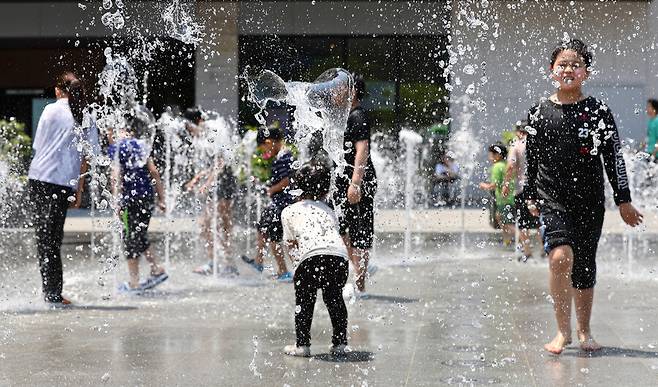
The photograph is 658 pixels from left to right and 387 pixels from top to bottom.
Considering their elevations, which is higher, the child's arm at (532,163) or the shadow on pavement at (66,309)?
the child's arm at (532,163)

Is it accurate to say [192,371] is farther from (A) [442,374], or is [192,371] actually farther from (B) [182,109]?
(B) [182,109]

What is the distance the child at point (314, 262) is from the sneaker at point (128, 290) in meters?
3.05

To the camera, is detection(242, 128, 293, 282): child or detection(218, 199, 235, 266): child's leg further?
detection(218, 199, 235, 266): child's leg

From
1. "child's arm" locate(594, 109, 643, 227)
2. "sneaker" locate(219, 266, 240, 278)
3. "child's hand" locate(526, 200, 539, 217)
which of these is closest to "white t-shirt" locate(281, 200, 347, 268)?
"child's hand" locate(526, 200, 539, 217)

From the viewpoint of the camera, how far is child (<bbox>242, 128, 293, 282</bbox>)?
30.5 feet

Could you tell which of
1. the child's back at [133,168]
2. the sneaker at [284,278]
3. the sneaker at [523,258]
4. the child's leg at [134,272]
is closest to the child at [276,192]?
the sneaker at [284,278]

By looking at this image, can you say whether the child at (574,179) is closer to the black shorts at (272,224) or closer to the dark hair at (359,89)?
the dark hair at (359,89)

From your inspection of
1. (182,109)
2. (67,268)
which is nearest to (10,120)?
(182,109)

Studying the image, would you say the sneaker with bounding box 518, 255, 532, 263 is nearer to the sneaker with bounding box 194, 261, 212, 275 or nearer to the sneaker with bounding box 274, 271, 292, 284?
the sneaker with bounding box 274, 271, 292, 284

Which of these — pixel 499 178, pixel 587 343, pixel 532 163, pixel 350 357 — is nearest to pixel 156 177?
pixel 350 357

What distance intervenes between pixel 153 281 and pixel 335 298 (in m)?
3.55

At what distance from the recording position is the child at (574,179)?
590 cm

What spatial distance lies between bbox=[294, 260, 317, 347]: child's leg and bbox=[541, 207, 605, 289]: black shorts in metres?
1.28

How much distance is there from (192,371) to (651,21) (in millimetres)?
20158
